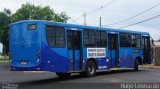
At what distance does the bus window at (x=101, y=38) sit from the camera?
25.6 m

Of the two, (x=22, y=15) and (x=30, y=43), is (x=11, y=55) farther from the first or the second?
(x=22, y=15)

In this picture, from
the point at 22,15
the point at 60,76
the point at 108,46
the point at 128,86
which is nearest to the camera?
the point at 128,86

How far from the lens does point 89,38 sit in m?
24.7

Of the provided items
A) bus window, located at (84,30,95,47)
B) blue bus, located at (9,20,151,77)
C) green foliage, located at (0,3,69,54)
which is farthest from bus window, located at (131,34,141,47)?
green foliage, located at (0,3,69,54)

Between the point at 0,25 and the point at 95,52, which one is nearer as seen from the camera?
the point at 95,52

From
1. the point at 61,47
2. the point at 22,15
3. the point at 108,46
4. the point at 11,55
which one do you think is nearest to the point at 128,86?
the point at 61,47

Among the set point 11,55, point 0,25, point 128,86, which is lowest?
point 128,86

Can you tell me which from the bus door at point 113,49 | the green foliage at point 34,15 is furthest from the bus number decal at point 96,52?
the green foliage at point 34,15

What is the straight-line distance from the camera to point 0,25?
7500 centimetres

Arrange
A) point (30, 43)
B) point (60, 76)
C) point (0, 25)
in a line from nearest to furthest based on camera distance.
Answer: point (30, 43) < point (60, 76) < point (0, 25)

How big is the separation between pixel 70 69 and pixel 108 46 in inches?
196

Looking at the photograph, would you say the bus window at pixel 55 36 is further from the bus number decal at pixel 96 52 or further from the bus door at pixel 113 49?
the bus door at pixel 113 49

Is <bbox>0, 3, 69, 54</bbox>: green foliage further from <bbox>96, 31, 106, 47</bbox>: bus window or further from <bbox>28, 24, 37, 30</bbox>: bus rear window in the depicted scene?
<bbox>28, 24, 37, 30</bbox>: bus rear window

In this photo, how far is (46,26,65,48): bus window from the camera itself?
68.9ft
